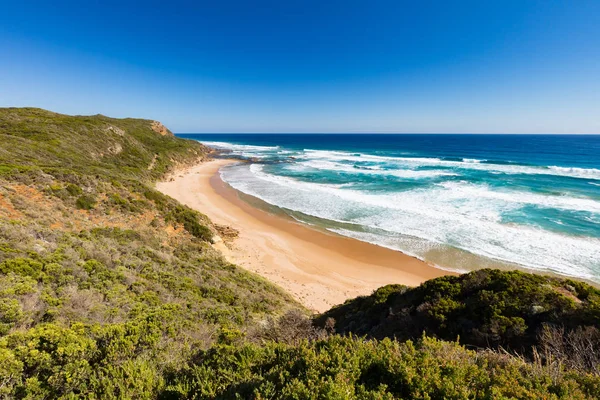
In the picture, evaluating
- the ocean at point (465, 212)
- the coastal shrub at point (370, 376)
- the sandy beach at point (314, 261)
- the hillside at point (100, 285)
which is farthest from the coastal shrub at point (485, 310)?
the ocean at point (465, 212)

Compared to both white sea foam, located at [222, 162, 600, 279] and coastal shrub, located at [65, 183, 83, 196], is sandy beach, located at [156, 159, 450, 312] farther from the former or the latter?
coastal shrub, located at [65, 183, 83, 196]

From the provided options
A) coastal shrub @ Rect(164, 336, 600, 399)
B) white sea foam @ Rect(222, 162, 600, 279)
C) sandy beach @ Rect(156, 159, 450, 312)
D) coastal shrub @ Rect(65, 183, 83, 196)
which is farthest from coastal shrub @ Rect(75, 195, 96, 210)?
white sea foam @ Rect(222, 162, 600, 279)

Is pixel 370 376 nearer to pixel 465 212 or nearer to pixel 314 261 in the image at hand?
pixel 314 261

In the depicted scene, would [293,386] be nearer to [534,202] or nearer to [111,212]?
[111,212]

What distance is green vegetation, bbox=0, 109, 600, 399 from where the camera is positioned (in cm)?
367

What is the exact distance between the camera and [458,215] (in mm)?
23047

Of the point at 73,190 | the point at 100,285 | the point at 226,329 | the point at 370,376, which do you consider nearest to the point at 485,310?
the point at 370,376

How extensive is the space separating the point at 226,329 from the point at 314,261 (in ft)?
38.0

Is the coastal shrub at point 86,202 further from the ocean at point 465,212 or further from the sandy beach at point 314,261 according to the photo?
the ocean at point 465,212

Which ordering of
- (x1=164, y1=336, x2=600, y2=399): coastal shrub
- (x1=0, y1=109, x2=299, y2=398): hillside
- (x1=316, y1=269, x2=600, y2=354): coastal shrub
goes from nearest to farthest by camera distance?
(x1=164, y1=336, x2=600, y2=399): coastal shrub < (x1=0, y1=109, x2=299, y2=398): hillside < (x1=316, y1=269, x2=600, y2=354): coastal shrub

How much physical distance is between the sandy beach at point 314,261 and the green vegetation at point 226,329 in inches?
96.6

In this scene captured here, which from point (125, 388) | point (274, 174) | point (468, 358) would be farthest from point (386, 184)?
point (125, 388)

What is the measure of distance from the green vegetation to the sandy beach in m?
2.45

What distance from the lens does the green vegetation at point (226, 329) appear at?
145 inches
